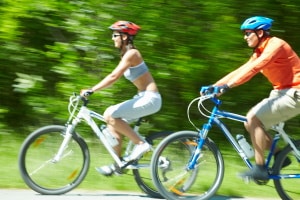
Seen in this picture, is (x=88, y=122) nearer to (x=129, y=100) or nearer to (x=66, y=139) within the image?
(x=66, y=139)

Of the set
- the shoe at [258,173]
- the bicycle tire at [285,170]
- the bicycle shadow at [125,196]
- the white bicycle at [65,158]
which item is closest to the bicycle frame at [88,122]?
the white bicycle at [65,158]

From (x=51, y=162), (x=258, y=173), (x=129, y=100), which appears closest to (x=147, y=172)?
(x=129, y=100)

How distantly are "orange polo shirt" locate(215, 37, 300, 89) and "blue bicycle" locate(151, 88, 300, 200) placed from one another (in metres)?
0.41

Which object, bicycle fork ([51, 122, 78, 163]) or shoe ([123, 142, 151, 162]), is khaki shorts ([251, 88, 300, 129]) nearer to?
shoe ([123, 142, 151, 162])

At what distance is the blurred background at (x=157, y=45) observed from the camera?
28.6ft

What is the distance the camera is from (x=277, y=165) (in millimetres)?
6676

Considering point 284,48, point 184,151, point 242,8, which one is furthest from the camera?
point 242,8

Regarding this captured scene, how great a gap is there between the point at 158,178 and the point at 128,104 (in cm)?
87

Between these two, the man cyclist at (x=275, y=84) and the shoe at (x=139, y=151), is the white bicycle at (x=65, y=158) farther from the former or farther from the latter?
the man cyclist at (x=275, y=84)

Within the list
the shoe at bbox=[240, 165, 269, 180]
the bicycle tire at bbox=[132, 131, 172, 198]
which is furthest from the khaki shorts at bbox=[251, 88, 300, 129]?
the bicycle tire at bbox=[132, 131, 172, 198]

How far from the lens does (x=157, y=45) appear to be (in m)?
8.90

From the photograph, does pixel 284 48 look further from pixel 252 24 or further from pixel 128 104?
pixel 128 104

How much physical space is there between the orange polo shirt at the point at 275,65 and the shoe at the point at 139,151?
3.83 feet

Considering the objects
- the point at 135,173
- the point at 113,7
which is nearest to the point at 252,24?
the point at 135,173
